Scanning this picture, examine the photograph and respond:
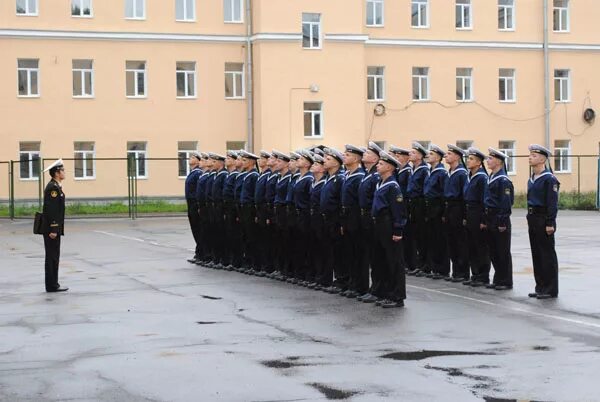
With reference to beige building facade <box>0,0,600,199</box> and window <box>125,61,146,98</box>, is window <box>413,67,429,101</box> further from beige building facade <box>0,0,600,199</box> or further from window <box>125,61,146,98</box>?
window <box>125,61,146,98</box>

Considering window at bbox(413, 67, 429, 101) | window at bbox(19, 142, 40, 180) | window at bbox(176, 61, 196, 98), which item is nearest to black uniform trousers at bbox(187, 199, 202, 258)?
window at bbox(19, 142, 40, 180)

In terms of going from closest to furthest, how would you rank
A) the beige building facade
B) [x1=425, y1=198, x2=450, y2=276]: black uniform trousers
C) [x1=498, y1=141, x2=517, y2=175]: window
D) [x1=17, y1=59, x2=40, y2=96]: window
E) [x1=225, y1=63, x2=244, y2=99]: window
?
[x1=425, y1=198, x2=450, y2=276]: black uniform trousers → [x1=17, y1=59, x2=40, y2=96]: window → the beige building facade → [x1=225, y1=63, x2=244, y2=99]: window → [x1=498, y1=141, x2=517, y2=175]: window

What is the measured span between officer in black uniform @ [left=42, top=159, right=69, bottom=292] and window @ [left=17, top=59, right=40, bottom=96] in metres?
30.5

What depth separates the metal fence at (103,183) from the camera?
43938 millimetres

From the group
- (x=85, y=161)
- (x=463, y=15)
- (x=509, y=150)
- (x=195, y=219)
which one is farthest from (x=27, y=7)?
(x=195, y=219)

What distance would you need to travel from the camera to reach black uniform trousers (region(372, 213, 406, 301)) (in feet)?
49.4

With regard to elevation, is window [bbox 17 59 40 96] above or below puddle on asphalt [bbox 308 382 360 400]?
above

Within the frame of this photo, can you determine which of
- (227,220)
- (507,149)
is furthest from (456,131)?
(227,220)

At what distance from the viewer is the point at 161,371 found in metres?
10.6

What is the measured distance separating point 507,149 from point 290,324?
139ft

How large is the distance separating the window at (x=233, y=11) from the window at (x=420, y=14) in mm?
7648

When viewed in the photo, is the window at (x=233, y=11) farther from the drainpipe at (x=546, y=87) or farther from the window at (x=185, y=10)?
the drainpipe at (x=546, y=87)

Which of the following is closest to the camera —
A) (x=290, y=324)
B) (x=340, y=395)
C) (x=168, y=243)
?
(x=340, y=395)

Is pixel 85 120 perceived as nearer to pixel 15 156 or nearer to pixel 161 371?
pixel 15 156
